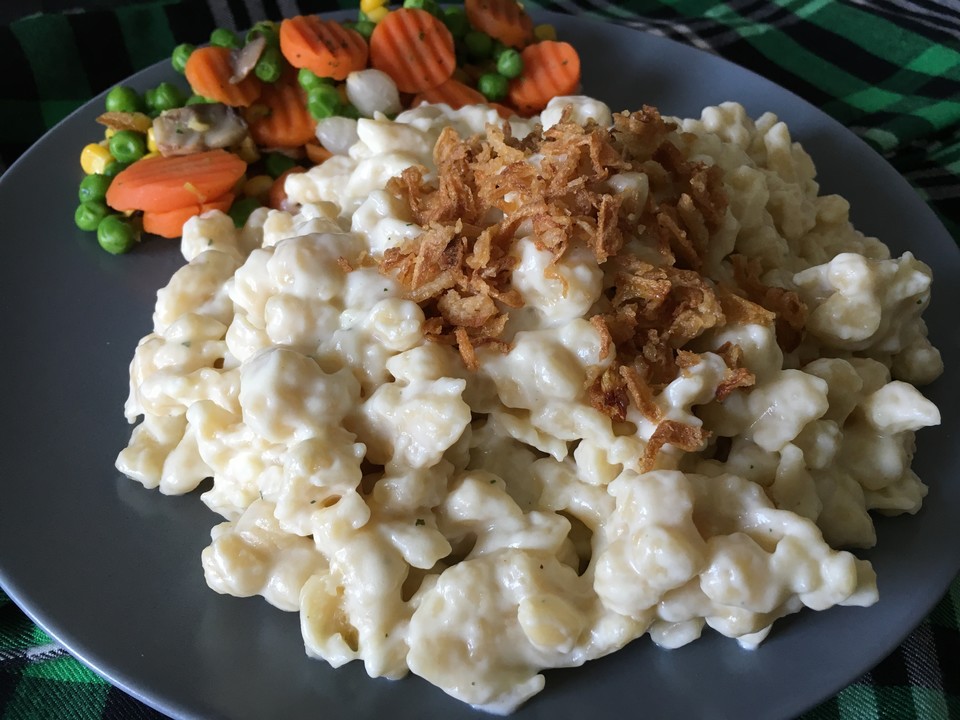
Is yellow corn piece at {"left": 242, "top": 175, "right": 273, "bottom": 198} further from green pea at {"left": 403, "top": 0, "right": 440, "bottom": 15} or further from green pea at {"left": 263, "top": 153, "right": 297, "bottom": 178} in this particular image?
green pea at {"left": 403, "top": 0, "right": 440, "bottom": 15}

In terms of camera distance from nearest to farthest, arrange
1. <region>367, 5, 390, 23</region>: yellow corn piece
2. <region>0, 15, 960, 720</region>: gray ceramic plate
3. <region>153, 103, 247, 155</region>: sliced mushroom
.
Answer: <region>0, 15, 960, 720</region>: gray ceramic plate
<region>153, 103, 247, 155</region>: sliced mushroom
<region>367, 5, 390, 23</region>: yellow corn piece

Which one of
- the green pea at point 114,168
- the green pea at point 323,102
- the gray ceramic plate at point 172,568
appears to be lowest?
the gray ceramic plate at point 172,568

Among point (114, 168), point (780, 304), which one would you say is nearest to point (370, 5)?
point (114, 168)

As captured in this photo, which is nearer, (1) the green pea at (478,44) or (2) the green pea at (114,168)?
(2) the green pea at (114,168)

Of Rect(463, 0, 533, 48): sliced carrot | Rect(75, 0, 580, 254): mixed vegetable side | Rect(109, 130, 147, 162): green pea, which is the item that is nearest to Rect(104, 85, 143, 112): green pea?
Rect(75, 0, 580, 254): mixed vegetable side

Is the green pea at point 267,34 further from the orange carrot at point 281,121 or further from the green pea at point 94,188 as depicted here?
the green pea at point 94,188

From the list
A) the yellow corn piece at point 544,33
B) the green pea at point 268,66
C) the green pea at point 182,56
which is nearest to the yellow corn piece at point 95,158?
the green pea at point 182,56

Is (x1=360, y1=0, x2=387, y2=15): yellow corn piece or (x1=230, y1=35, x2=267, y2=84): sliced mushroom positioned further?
(x1=360, y1=0, x2=387, y2=15): yellow corn piece
